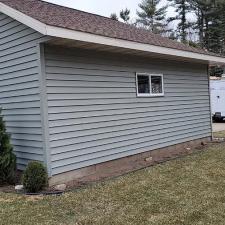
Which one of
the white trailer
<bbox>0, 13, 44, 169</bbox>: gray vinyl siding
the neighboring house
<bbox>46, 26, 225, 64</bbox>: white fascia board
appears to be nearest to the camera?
<bbox>46, 26, 225, 64</bbox>: white fascia board

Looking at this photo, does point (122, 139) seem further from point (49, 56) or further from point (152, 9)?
point (152, 9)

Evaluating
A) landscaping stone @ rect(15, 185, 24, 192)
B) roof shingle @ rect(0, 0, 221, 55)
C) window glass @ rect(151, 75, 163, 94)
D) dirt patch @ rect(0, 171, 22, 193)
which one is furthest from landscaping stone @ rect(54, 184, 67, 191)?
window glass @ rect(151, 75, 163, 94)

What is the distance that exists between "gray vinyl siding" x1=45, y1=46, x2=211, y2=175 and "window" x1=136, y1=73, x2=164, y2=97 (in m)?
0.15

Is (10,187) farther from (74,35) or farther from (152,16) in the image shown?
(152,16)

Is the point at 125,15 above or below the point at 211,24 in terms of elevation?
above

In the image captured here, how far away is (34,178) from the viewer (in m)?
6.61

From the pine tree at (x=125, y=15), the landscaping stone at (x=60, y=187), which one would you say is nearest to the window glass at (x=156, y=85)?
the landscaping stone at (x=60, y=187)

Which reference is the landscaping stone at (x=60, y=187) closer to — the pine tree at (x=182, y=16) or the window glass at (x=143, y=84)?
the window glass at (x=143, y=84)

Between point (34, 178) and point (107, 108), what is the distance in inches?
108

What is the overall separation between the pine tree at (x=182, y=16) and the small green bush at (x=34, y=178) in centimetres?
3382

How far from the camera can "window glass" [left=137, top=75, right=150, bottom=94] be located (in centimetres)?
990

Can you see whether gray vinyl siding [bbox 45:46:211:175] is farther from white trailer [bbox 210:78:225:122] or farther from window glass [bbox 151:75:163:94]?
white trailer [bbox 210:78:225:122]

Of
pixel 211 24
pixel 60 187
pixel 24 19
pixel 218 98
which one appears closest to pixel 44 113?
pixel 60 187

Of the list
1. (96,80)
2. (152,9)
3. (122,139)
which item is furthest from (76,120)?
(152,9)
